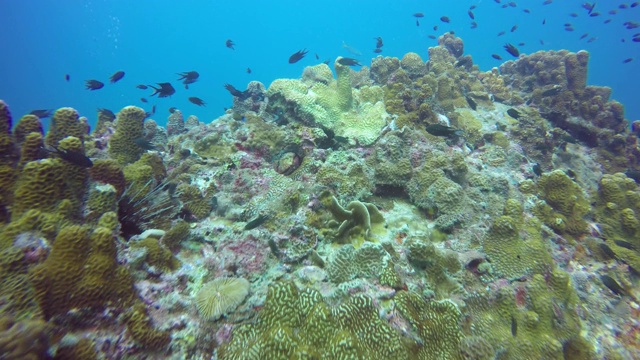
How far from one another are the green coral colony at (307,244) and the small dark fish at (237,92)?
109cm

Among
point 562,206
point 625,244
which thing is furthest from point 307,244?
point 625,244

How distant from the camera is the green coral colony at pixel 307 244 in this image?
316cm

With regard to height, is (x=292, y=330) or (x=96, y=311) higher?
(x=96, y=311)

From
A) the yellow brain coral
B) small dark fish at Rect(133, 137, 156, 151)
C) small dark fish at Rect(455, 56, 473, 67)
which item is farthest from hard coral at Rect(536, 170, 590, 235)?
small dark fish at Rect(455, 56, 473, 67)

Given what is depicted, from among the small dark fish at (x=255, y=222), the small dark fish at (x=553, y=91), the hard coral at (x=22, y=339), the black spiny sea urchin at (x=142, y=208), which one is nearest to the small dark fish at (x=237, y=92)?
the black spiny sea urchin at (x=142, y=208)

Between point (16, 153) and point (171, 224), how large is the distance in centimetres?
224

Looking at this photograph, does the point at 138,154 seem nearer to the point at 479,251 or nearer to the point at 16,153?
the point at 16,153

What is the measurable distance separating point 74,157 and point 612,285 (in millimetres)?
8680

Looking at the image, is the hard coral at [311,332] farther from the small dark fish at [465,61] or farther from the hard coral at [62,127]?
the small dark fish at [465,61]

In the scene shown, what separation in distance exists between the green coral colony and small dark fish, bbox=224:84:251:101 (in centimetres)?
109

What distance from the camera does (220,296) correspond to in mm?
3809

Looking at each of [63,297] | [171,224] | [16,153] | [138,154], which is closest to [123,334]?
[63,297]

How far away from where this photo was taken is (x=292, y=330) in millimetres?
3414

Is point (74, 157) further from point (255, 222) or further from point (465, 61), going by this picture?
point (465, 61)
